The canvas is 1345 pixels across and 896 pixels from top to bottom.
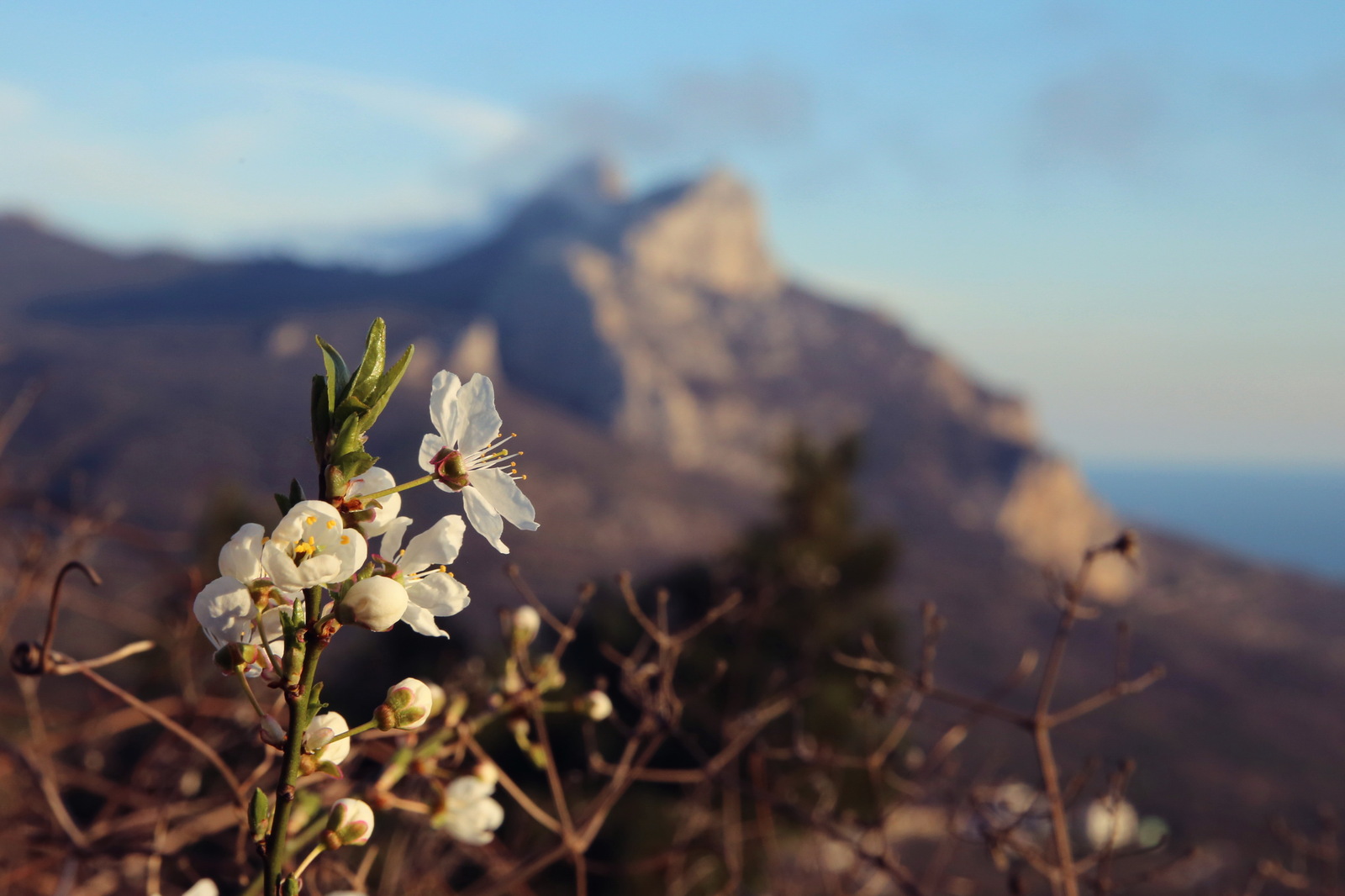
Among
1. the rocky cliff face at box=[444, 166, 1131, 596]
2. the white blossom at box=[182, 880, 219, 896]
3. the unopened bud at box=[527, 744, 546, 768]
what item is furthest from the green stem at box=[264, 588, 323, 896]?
the rocky cliff face at box=[444, 166, 1131, 596]

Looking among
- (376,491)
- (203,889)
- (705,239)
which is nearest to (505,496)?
(376,491)

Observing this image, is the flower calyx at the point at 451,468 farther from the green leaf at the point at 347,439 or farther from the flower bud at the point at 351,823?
the flower bud at the point at 351,823

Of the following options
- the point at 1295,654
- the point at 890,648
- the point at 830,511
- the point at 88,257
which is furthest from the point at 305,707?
the point at 88,257

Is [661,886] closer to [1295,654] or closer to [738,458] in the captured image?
[1295,654]

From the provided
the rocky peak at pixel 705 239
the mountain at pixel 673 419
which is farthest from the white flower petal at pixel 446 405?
the rocky peak at pixel 705 239

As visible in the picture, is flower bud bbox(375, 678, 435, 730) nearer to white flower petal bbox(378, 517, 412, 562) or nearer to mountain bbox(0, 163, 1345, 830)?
white flower petal bbox(378, 517, 412, 562)
